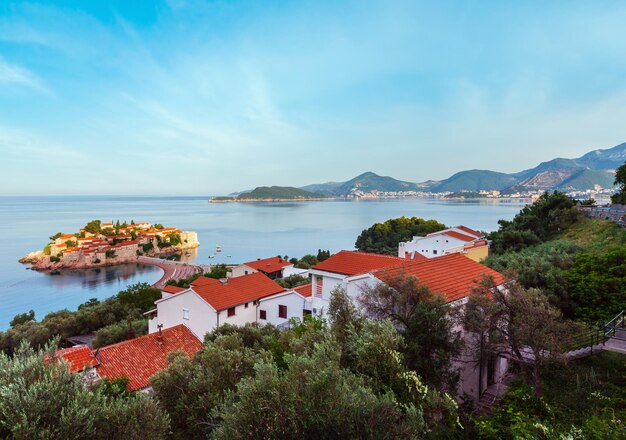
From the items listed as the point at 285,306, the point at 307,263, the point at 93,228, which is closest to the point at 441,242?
the point at 285,306

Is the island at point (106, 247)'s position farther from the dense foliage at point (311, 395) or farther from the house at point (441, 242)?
the dense foliage at point (311, 395)

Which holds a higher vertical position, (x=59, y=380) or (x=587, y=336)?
(x=59, y=380)

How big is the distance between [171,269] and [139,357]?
5489 cm

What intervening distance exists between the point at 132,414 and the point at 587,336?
42.1 feet

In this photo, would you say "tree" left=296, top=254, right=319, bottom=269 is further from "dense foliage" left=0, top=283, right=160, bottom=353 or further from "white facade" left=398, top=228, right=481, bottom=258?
"dense foliage" left=0, top=283, right=160, bottom=353

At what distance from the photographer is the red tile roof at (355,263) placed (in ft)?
45.4

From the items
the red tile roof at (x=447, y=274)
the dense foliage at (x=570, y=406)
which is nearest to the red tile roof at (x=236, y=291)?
the red tile roof at (x=447, y=274)

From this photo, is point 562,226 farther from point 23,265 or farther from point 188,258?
point 23,265

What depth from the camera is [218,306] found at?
18.8 metres

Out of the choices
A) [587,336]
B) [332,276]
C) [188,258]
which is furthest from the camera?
[188,258]

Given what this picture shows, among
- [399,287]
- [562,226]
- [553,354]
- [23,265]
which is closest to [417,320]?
[399,287]

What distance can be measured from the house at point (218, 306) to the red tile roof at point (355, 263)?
5.22 m

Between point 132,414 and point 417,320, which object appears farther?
point 417,320

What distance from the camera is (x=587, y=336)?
10906mm
